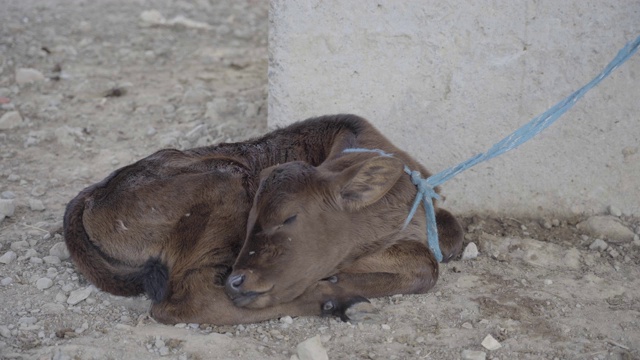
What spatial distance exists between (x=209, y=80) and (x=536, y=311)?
4998 millimetres

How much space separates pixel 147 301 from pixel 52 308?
55 centimetres

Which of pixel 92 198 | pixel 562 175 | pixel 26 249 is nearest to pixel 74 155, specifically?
pixel 26 249

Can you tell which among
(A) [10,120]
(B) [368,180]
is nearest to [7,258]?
(B) [368,180]

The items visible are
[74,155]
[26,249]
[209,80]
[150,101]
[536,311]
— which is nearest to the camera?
[536,311]

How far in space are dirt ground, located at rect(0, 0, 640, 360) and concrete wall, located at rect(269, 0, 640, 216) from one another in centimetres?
29

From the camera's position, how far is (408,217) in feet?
17.5

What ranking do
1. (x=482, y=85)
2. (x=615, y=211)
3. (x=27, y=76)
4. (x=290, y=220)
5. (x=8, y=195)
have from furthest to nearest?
(x=27, y=76) < (x=8, y=195) < (x=615, y=211) < (x=482, y=85) < (x=290, y=220)

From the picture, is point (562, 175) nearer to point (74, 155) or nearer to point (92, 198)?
point (92, 198)

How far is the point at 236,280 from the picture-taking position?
4.71 meters

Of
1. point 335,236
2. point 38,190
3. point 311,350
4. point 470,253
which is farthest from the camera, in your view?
point 38,190

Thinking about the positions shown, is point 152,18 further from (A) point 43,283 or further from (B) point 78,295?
(B) point 78,295

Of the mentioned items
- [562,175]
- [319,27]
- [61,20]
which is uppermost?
[319,27]

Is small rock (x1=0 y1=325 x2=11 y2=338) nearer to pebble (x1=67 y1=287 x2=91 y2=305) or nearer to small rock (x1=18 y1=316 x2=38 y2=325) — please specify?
small rock (x1=18 y1=316 x2=38 y2=325)

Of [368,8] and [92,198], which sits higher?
[368,8]
